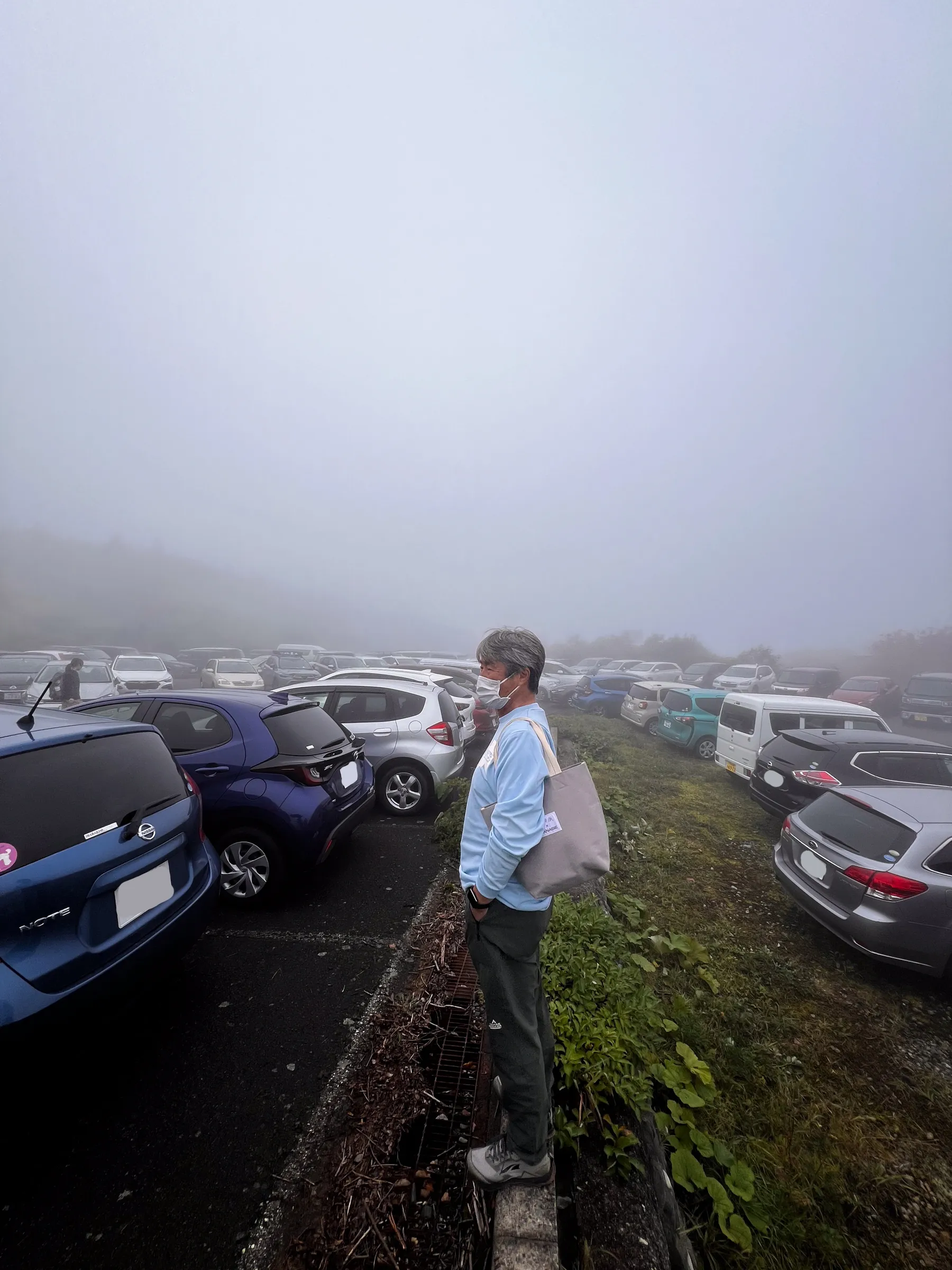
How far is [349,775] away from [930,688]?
801 inches

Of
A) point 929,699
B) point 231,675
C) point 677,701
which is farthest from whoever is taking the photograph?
point 231,675

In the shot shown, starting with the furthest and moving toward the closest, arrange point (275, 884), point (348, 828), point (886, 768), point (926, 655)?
point (926, 655), point (886, 768), point (348, 828), point (275, 884)

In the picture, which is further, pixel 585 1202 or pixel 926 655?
pixel 926 655

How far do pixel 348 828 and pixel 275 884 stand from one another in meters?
0.73

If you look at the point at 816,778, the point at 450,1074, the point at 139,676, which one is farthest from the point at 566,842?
the point at 139,676

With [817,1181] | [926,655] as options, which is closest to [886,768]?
[817,1181]

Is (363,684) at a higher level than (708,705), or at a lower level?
higher

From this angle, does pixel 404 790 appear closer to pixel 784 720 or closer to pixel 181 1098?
pixel 181 1098

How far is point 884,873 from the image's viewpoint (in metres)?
3.71

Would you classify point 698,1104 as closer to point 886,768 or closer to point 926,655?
point 886,768

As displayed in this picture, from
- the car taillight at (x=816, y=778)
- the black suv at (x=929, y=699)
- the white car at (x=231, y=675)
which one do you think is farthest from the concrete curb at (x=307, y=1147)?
the black suv at (x=929, y=699)

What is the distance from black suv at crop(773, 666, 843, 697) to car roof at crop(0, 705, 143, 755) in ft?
71.2

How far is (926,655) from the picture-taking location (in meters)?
32.2

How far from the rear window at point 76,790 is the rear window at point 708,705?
35.8 ft
